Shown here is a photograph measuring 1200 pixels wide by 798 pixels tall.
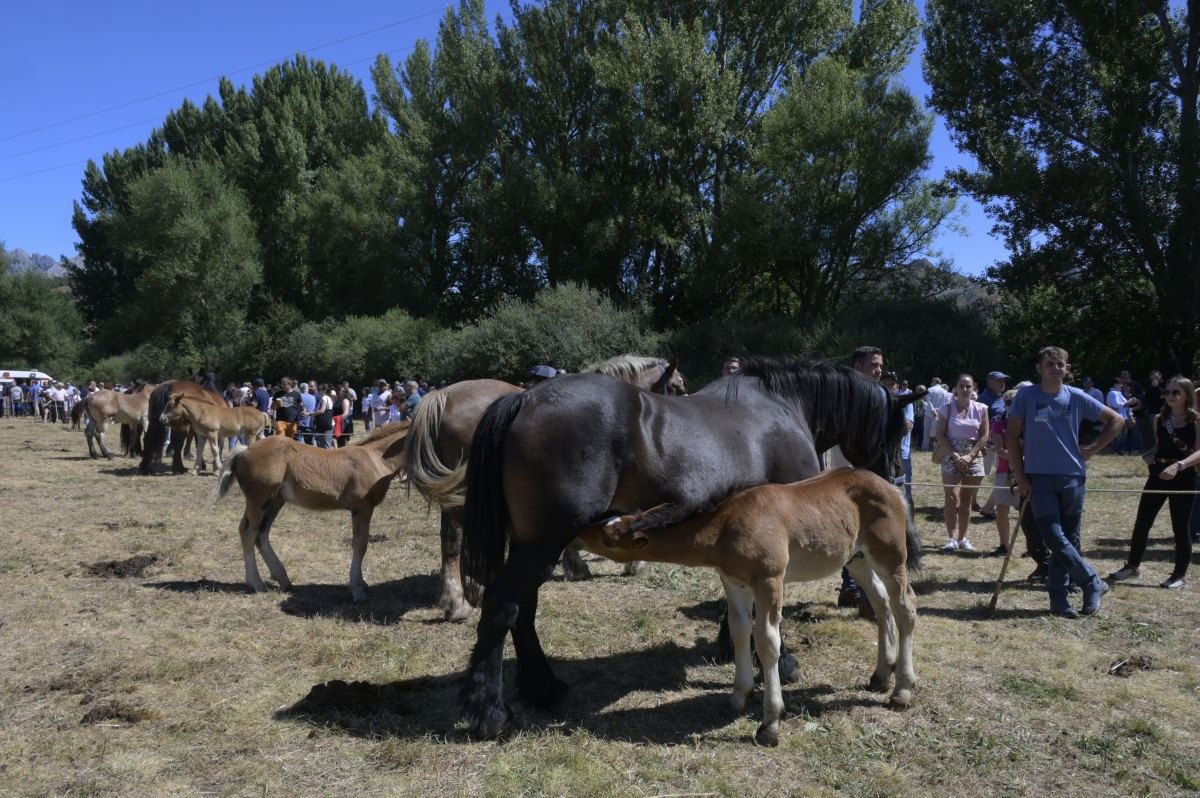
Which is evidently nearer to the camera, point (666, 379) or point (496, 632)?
point (496, 632)

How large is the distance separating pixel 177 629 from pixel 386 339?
3128cm

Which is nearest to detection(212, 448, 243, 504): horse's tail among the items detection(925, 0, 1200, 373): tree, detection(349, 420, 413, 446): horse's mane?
detection(349, 420, 413, 446): horse's mane

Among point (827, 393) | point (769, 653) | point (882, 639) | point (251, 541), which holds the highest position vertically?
point (827, 393)

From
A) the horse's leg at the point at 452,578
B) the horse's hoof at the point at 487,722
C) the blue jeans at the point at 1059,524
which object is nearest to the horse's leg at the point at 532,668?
the horse's hoof at the point at 487,722

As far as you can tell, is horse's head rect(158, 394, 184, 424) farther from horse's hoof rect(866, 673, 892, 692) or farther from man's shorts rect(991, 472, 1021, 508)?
horse's hoof rect(866, 673, 892, 692)

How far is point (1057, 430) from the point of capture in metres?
6.59

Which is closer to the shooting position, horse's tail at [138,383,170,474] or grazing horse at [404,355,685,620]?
grazing horse at [404,355,685,620]

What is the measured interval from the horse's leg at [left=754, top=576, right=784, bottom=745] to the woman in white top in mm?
5404

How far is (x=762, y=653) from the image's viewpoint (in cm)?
435

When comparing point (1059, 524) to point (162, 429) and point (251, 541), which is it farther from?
point (162, 429)

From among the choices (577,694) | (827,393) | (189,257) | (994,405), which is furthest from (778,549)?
(189,257)

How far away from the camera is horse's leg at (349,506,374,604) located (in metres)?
7.20

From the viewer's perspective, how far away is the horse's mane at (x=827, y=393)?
5.80m

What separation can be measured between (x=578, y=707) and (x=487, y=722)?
2.24 feet
